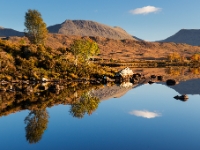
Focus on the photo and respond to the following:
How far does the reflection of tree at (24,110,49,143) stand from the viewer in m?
28.6

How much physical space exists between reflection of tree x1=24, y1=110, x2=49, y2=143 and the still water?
0.54 ft

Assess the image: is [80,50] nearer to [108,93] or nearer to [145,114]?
[108,93]

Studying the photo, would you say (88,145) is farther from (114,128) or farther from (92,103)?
(92,103)

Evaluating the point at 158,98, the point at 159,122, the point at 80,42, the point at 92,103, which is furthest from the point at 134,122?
Answer: the point at 80,42

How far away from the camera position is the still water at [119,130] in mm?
26047

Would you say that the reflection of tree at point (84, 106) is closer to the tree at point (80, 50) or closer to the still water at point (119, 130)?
the still water at point (119, 130)

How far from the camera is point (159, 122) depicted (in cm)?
3494

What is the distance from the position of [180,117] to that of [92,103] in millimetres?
16856

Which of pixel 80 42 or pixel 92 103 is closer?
pixel 92 103

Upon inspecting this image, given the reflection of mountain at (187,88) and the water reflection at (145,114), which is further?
the reflection of mountain at (187,88)

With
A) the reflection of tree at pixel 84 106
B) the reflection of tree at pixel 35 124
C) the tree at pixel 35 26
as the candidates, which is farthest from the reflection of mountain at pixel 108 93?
the tree at pixel 35 26

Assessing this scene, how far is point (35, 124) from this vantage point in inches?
1316

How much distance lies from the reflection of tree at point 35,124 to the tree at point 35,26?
6293 centimetres

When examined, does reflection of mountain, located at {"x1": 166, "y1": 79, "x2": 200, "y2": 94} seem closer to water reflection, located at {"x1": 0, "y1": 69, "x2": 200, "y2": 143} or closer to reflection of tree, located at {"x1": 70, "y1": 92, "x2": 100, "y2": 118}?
water reflection, located at {"x1": 0, "y1": 69, "x2": 200, "y2": 143}
